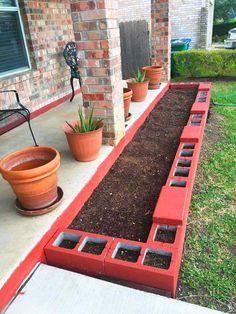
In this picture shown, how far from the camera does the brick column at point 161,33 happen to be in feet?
17.8

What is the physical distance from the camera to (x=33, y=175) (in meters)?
1.79

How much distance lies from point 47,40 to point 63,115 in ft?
4.05

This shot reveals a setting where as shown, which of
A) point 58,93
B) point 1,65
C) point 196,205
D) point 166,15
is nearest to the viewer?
point 196,205

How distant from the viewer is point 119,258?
1.72m

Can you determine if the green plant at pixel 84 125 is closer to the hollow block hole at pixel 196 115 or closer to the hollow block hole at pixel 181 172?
the hollow block hole at pixel 181 172

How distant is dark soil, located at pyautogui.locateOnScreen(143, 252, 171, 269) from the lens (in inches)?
64.0

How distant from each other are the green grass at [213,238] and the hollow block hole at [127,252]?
0.33m

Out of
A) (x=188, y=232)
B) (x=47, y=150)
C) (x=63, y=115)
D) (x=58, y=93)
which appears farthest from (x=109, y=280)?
(x=58, y=93)

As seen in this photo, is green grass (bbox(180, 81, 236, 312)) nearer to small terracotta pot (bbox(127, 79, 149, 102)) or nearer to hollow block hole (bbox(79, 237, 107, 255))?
hollow block hole (bbox(79, 237, 107, 255))

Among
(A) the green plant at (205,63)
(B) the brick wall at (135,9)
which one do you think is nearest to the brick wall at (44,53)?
(A) the green plant at (205,63)

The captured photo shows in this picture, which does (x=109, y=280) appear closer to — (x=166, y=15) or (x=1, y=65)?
(x=1, y=65)

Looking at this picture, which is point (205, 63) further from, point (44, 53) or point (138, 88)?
point (44, 53)

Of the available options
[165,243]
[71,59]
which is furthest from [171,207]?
[71,59]

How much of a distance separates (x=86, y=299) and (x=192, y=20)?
11.4 metres
